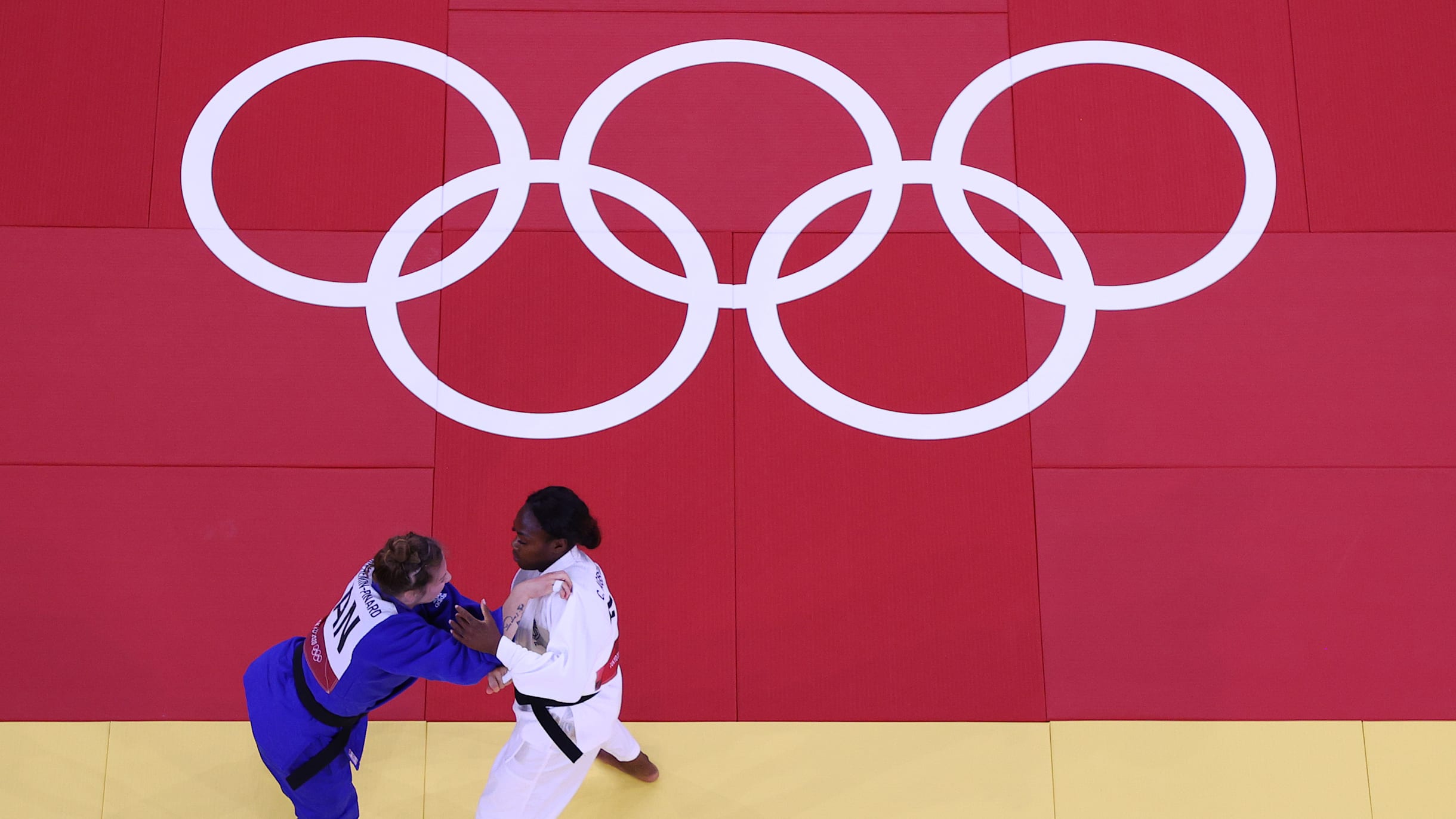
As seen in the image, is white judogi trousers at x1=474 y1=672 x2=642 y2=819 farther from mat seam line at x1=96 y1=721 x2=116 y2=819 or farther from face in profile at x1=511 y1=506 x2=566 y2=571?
mat seam line at x1=96 y1=721 x2=116 y2=819

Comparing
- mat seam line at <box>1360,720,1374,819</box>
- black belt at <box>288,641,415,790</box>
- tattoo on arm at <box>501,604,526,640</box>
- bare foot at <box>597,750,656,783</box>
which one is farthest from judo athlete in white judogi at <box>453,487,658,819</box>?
mat seam line at <box>1360,720,1374,819</box>

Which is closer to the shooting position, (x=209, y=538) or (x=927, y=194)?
(x=209, y=538)

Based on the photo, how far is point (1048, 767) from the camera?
4.02m

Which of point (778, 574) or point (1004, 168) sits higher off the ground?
point (1004, 168)

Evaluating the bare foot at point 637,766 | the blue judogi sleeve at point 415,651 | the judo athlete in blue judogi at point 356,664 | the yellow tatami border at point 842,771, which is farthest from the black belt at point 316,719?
the bare foot at point 637,766

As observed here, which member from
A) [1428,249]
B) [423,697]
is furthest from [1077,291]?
[423,697]

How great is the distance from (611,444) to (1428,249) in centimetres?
373

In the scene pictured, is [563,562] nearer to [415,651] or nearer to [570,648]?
[570,648]

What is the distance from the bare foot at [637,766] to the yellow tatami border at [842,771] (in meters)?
0.05

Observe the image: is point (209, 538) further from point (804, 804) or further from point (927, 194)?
point (927, 194)

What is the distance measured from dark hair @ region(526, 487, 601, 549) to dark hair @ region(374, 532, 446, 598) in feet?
1.04

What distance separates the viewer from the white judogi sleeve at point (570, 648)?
9.50 ft

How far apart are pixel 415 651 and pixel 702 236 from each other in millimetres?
2386

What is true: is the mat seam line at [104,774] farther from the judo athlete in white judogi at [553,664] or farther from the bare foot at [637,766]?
the bare foot at [637,766]
